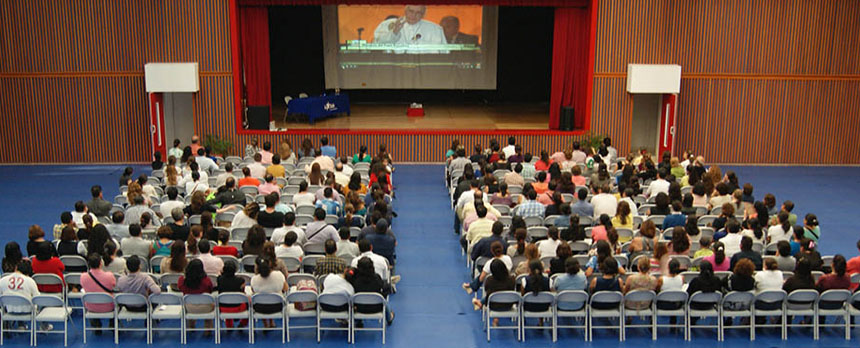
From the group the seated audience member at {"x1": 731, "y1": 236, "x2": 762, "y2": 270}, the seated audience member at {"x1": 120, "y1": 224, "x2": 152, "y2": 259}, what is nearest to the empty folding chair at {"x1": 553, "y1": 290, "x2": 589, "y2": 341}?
the seated audience member at {"x1": 731, "y1": 236, "x2": 762, "y2": 270}

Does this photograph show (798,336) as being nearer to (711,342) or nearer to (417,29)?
(711,342)

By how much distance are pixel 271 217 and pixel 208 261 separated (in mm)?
1624

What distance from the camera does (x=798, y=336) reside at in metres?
9.34

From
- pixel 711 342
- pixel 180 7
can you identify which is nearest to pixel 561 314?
pixel 711 342

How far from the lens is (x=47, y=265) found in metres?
9.19

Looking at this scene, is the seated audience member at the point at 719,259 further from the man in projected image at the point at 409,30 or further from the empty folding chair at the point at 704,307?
the man in projected image at the point at 409,30

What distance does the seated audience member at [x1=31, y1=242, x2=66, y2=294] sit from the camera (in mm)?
9133

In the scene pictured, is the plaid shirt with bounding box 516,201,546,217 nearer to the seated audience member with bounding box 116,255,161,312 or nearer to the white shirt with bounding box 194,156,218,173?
the seated audience member with bounding box 116,255,161,312

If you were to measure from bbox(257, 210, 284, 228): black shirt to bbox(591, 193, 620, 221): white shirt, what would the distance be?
14.7 ft

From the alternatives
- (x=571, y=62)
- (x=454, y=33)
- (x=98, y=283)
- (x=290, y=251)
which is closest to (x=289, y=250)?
(x=290, y=251)

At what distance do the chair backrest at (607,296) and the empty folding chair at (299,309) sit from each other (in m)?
3.01

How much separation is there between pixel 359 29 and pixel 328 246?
1469 centimetres

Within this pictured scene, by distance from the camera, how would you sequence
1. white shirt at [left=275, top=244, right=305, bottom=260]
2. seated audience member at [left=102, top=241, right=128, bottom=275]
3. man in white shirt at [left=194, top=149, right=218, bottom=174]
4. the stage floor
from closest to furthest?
seated audience member at [left=102, top=241, right=128, bottom=275]
white shirt at [left=275, top=244, right=305, bottom=260]
man in white shirt at [left=194, top=149, right=218, bottom=174]
the stage floor

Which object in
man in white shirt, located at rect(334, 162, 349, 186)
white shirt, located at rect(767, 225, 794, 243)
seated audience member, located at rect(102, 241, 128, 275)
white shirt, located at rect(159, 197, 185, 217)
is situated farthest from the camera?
man in white shirt, located at rect(334, 162, 349, 186)
